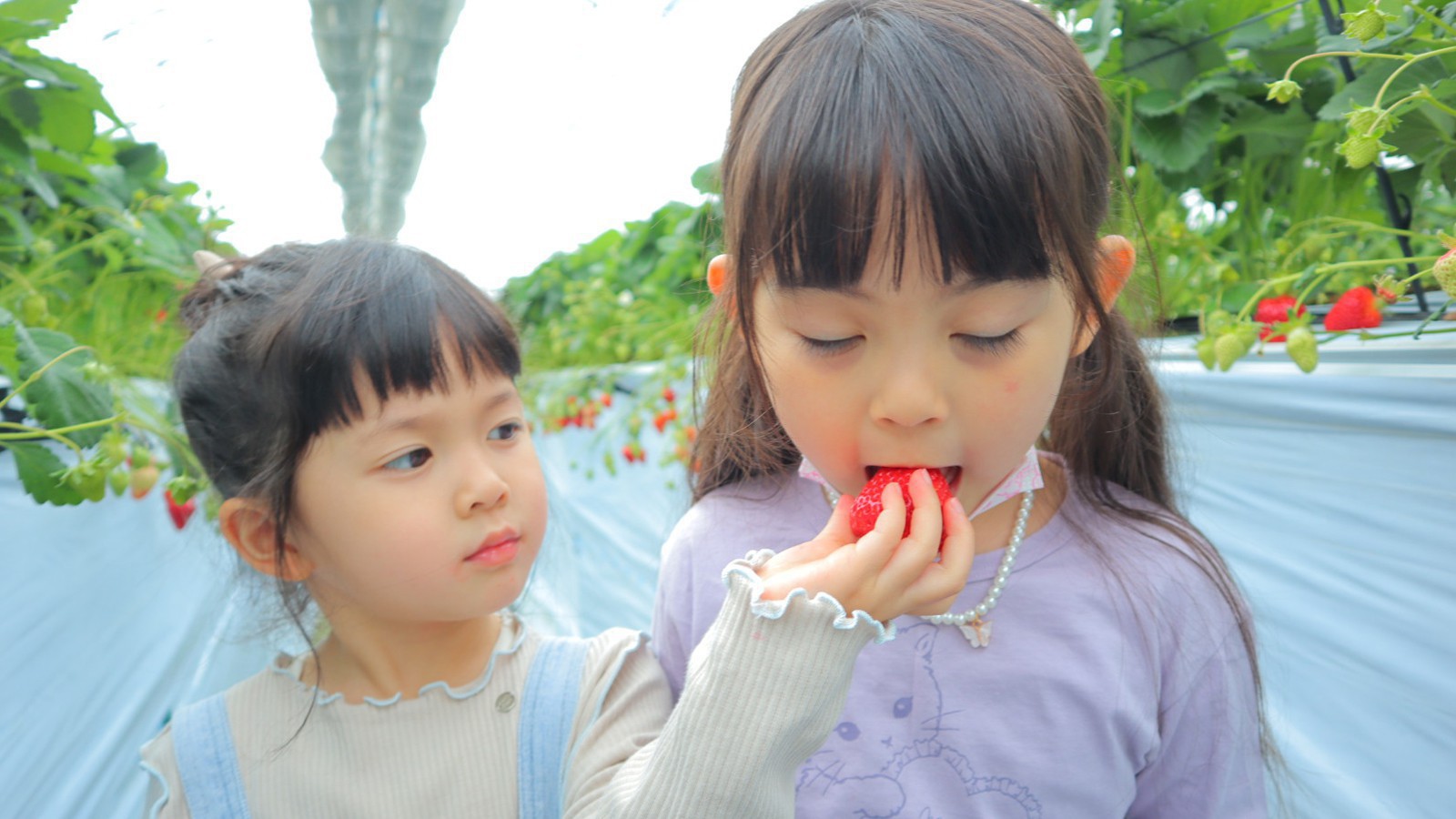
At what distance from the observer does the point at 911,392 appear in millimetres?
810

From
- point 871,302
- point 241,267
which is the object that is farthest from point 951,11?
point 241,267

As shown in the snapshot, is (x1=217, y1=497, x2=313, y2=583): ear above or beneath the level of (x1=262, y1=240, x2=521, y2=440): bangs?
beneath

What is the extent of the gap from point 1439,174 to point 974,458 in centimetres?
70

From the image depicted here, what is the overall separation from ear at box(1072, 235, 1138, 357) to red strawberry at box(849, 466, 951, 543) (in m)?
0.18

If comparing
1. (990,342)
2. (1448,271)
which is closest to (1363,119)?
(1448,271)

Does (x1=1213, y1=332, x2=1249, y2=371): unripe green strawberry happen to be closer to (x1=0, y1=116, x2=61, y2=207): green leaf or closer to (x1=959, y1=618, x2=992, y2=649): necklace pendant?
(x1=959, y1=618, x2=992, y2=649): necklace pendant

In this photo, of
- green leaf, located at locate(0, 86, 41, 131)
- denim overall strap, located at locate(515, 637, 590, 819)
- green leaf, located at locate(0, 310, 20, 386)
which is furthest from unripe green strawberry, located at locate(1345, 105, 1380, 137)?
green leaf, located at locate(0, 86, 41, 131)

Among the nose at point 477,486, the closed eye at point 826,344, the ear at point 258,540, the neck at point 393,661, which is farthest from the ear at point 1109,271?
the ear at point 258,540

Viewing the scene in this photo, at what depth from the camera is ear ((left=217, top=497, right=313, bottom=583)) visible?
1241mm

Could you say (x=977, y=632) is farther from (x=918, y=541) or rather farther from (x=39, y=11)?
(x=39, y=11)

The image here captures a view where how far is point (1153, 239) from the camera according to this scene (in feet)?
5.99

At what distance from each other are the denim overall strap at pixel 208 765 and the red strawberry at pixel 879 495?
784mm

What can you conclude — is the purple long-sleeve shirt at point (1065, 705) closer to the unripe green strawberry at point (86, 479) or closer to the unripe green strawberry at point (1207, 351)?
the unripe green strawberry at point (1207, 351)

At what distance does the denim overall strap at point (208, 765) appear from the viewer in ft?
3.92
